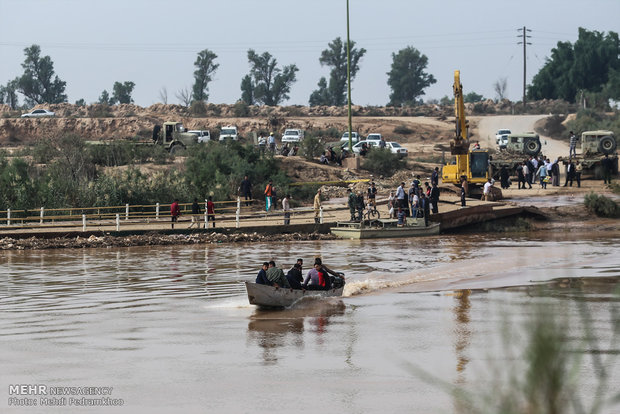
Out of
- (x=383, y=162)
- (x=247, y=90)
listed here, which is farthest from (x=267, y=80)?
(x=383, y=162)

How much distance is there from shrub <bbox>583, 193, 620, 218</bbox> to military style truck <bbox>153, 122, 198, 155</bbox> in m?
27.3

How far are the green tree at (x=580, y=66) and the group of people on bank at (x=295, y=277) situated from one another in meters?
93.9

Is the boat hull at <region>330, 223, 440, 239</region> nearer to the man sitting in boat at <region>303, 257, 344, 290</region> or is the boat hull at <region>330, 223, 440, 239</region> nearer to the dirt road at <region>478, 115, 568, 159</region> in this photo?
the man sitting in boat at <region>303, 257, 344, 290</region>

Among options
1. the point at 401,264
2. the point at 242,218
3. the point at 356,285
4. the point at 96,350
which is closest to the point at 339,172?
the point at 242,218

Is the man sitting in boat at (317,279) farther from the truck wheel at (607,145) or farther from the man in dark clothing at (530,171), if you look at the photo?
the truck wheel at (607,145)

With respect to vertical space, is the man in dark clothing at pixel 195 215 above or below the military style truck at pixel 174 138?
below

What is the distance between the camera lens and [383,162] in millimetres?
55594

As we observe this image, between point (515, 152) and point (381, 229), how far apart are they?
2922 centimetres

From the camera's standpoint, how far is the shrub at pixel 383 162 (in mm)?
55594

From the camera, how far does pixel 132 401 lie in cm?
1221

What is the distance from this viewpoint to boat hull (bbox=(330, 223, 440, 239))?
33.8 metres

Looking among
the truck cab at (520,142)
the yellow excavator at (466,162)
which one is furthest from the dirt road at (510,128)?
the yellow excavator at (466,162)

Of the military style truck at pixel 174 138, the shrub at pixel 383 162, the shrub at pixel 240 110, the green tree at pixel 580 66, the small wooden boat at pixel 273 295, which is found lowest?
the small wooden boat at pixel 273 295

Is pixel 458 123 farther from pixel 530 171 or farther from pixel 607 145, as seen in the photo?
pixel 607 145
